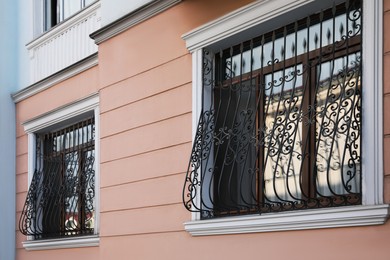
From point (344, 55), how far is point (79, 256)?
15.7ft

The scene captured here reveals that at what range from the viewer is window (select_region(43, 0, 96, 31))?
10.1m

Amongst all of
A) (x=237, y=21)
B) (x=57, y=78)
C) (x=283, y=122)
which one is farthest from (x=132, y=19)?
(x=57, y=78)

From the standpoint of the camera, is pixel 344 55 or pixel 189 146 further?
pixel 189 146

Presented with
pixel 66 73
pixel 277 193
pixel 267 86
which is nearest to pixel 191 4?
pixel 267 86

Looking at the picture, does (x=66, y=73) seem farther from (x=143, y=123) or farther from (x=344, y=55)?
(x=344, y=55)

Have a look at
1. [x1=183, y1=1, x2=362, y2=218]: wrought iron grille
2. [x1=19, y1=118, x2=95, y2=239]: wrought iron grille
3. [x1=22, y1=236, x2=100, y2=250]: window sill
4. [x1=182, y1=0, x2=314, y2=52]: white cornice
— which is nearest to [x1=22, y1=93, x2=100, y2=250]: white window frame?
[x1=22, y1=236, x2=100, y2=250]: window sill

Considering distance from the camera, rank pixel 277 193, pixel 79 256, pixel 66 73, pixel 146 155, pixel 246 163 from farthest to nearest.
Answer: pixel 66 73 < pixel 79 256 < pixel 146 155 < pixel 246 163 < pixel 277 193

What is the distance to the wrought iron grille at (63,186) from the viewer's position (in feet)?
29.8

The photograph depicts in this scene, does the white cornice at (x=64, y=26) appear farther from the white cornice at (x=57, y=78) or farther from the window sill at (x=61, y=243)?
the window sill at (x=61, y=243)

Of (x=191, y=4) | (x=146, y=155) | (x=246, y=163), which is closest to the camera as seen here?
(x=246, y=163)

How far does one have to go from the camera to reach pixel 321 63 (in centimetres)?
551

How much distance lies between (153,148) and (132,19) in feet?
4.71

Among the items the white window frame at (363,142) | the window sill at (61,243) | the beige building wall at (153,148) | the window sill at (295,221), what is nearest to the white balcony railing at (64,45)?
the beige building wall at (153,148)

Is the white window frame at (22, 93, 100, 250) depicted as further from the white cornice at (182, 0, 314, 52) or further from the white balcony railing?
the white cornice at (182, 0, 314, 52)
